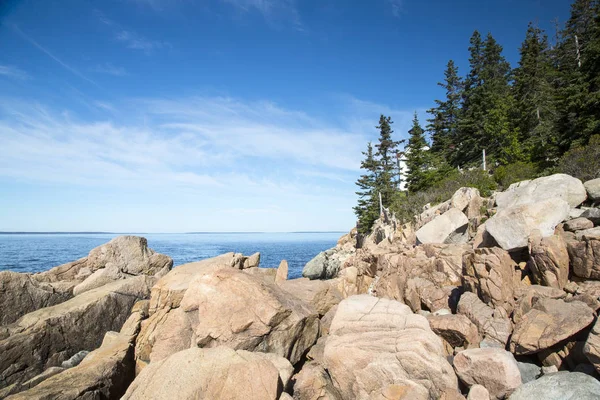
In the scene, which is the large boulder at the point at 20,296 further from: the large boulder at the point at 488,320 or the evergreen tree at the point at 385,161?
the evergreen tree at the point at 385,161

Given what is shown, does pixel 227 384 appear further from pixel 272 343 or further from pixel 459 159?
pixel 459 159

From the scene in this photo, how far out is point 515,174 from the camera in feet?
100

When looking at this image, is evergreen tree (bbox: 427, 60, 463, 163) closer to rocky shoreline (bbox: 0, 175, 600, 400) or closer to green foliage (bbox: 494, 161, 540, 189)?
green foliage (bbox: 494, 161, 540, 189)

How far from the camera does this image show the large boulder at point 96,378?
7.88 meters

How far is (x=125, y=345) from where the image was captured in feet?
35.1

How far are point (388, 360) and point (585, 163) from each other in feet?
75.0

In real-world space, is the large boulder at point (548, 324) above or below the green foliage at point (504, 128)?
below

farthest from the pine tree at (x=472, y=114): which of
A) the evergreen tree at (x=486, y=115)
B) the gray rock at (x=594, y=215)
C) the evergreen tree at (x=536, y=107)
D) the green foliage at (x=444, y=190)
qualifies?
the gray rock at (x=594, y=215)

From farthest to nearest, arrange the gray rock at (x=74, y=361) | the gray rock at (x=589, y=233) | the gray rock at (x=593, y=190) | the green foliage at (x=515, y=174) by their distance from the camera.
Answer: the green foliage at (x=515, y=174)
the gray rock at (x=593, y=190)
the gray rock at (x=74, y=361)
the gray rock at (x=589, y=233)

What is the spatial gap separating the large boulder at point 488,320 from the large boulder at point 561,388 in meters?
2.55

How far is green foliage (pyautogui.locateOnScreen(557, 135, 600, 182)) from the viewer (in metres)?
20.3

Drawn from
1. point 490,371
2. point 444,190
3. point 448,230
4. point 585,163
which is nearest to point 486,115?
point 444,190

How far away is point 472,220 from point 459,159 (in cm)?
3815

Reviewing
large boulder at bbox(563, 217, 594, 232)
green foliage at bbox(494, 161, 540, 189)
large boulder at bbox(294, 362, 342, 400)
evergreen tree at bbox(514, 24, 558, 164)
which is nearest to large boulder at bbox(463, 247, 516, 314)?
large boulder at bbox(563, 217, 594, 232)
